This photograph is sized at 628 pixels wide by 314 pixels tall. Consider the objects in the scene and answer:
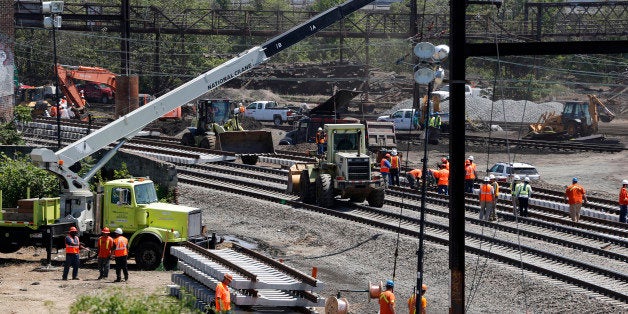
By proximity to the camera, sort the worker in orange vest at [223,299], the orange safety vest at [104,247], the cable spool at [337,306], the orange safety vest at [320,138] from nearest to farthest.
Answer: the worker in orange vest at [223,299] → the cable spool at [337,306] → the orange safety vest at [104,247] → the orange safety vest at [320,138]

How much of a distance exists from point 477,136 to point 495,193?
26153 mm

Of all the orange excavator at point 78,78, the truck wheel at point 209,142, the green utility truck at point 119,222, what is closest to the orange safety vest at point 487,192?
the green utility truck at point 119,222

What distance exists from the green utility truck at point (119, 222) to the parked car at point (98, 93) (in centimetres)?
4530

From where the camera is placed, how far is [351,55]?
83.6 metres

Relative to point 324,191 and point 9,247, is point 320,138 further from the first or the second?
point 9,247

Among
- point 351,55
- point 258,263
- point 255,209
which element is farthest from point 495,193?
point 351,55

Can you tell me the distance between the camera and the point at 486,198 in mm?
29828

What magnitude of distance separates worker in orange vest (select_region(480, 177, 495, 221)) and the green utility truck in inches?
339

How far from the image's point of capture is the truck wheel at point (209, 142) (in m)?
45.2

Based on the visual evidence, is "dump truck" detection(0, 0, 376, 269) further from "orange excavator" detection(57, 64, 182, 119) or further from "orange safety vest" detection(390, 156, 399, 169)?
"orange excavator" detection(57, 64, 182, 119)

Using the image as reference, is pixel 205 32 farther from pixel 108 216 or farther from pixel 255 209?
pixel 108 216

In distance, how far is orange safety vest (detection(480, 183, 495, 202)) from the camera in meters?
29.4

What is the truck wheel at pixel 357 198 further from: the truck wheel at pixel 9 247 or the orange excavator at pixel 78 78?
the orange excavator at pixel 78 78

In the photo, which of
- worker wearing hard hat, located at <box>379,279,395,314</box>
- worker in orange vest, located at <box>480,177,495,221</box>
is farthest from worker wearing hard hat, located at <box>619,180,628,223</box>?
worker wearing hard hat, located at <box>379,279,395,314</box>
